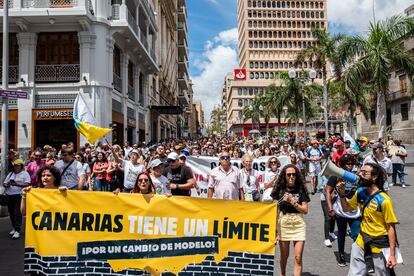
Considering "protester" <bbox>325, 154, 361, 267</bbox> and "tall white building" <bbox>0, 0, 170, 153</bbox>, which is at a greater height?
"tall white building" <bbox>0, 0, 170, 153</bbox>

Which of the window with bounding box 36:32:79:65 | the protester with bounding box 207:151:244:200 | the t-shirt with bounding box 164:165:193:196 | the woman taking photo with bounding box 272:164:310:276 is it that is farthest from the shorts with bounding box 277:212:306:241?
the window with bounding box 36:32:79:65

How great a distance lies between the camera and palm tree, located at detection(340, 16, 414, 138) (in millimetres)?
21531

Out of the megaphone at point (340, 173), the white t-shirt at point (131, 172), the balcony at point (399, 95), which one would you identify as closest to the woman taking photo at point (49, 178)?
the megaphone at point (340, 173)

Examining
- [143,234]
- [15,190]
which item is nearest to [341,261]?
[143,234]

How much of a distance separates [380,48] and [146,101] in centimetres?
1882

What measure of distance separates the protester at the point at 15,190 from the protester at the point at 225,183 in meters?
4.17

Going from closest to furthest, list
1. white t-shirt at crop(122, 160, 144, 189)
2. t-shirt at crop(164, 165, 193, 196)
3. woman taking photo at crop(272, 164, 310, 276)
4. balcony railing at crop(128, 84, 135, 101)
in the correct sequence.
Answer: woman taking photo at crop(272, 164, 310, 276) < t-shirt at crop(164, 165, 193, 196) < white t-shirt at crop(122, 160, 144, 189) < balcony railing at crop(128, 84, 135, 101)

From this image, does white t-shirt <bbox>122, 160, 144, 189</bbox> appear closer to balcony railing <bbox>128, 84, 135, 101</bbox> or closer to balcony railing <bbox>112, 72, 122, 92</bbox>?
balcony railing <bbox>112, 72, 122, 92</bbox>

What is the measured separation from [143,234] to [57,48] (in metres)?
18.7

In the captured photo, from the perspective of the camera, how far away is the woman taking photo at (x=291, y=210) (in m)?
4.81

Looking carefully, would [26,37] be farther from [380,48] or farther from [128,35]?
[380,48]

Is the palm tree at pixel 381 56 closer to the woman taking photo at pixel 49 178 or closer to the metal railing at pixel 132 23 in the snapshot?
the metal railing at pixel 132 23

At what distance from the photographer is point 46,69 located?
66.4 feet

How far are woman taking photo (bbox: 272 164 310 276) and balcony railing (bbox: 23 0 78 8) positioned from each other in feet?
60.1
